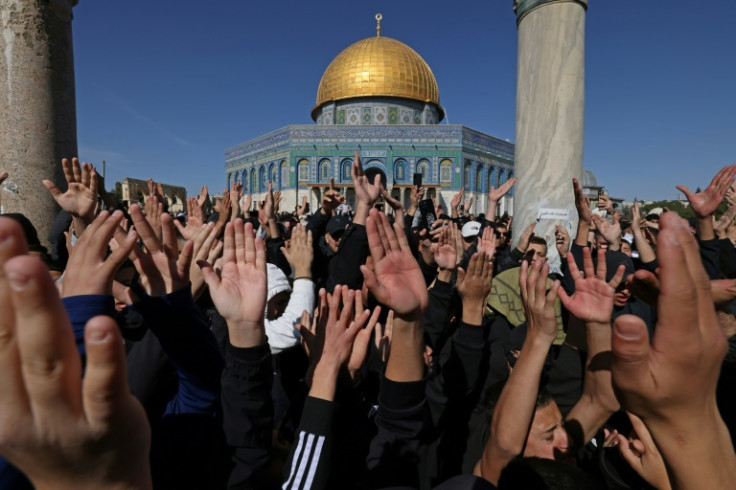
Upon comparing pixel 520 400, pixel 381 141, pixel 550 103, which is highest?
pixel 381 141

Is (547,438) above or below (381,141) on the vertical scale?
below

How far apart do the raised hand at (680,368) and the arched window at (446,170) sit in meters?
27.4

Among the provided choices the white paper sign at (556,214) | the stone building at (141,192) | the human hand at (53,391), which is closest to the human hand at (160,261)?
the human hand at (53,391)

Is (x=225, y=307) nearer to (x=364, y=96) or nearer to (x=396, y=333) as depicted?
(x=396, y=333)

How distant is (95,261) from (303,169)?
1100 inches

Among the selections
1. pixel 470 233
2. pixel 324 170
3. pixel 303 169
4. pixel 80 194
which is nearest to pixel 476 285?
pixel 80 194

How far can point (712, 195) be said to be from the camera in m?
2.81

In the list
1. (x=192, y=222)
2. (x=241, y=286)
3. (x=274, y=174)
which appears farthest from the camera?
(x=274, y=174)

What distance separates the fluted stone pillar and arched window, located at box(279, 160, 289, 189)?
25127mm

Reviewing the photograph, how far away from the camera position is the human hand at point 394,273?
4.72 feet

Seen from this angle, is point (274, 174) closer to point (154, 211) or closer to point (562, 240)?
point (562, 240)

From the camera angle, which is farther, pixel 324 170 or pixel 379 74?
pixel 379 74

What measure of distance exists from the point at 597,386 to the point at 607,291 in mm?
368

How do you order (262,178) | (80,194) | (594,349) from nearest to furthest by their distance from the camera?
(594,349) → (80,194) → (262,178)
